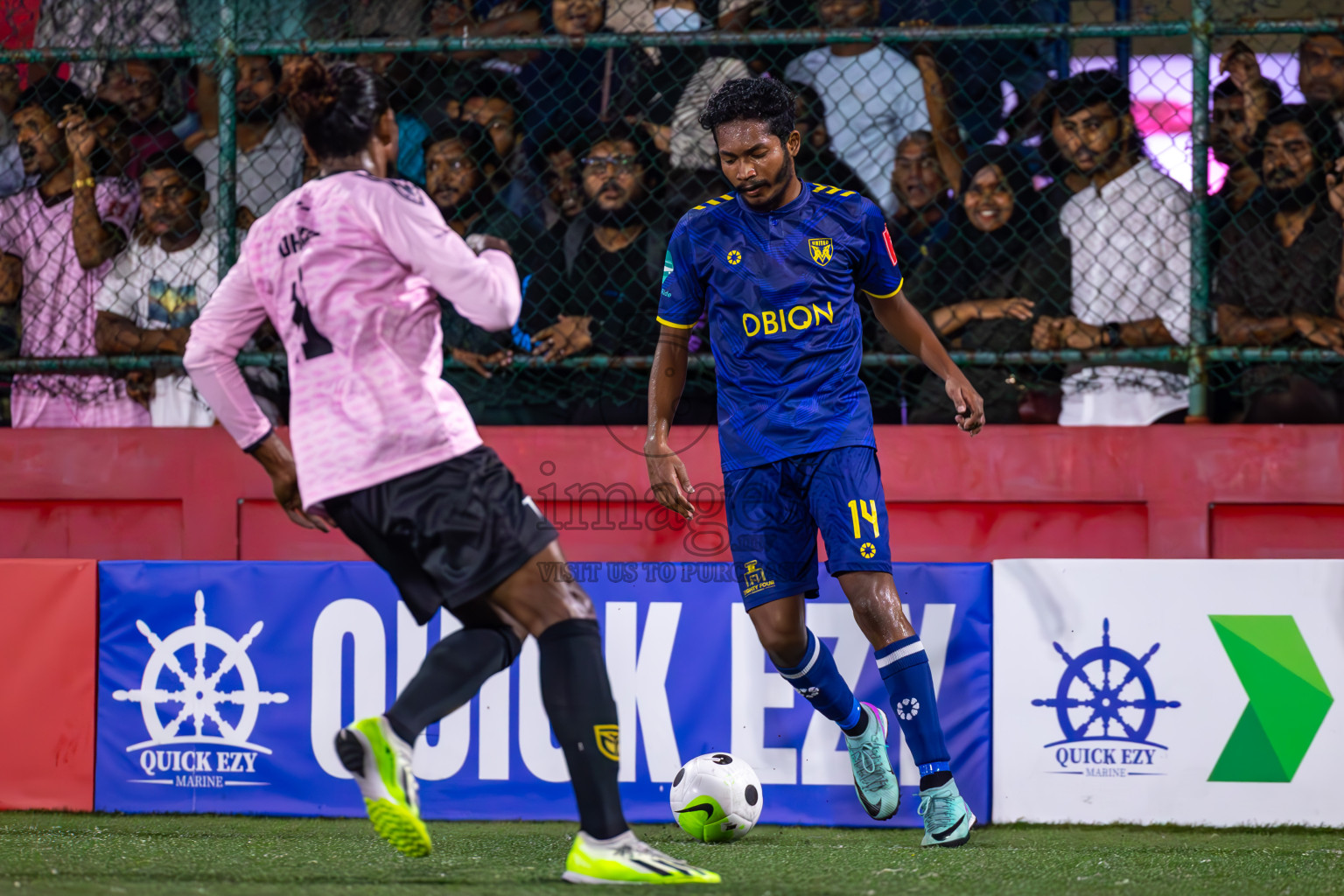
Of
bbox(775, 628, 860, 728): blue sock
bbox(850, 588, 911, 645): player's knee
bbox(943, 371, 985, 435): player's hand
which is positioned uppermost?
bbox(943, 371, 985, 435): player's hand

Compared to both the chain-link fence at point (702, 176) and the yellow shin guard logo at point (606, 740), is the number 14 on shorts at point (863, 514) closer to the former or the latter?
the yellow shin guard logo at point (606, 740)

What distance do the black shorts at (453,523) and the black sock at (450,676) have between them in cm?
13

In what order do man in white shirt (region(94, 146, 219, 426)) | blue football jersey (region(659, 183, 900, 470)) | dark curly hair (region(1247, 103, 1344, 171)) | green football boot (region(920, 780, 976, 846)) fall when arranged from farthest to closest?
man in white shirt (region(94, 146, 219, 426))
dark curly hair (region(1247, 103, 1344, 171))
blue football jersey (region(659, 183, 900, 470))
green football boot (region(920, 780, 976, 846))

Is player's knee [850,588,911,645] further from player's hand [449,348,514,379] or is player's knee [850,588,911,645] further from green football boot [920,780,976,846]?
player's hand [449,348,514,379]

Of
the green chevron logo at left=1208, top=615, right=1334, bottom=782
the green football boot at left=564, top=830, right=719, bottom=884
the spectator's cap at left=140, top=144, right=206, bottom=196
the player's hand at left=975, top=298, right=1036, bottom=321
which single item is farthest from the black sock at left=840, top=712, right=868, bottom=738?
the spectator's cap at left=140, top=144, right=206, bottom=196

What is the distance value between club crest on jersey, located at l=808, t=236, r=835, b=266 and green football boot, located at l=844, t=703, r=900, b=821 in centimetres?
131

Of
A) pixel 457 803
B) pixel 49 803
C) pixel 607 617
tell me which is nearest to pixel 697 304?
pixel 607 617

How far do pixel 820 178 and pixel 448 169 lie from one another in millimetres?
1468

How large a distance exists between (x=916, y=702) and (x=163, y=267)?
3.54 m

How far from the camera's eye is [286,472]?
2.91 metres

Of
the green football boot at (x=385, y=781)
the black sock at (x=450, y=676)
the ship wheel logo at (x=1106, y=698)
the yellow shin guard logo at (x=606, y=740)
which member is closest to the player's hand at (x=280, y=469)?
the black sock at (x=450, y=676)

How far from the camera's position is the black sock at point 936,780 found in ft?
11.6

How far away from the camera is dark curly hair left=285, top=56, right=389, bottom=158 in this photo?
2740 millimetres

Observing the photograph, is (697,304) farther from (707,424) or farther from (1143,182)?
(1143,182)
